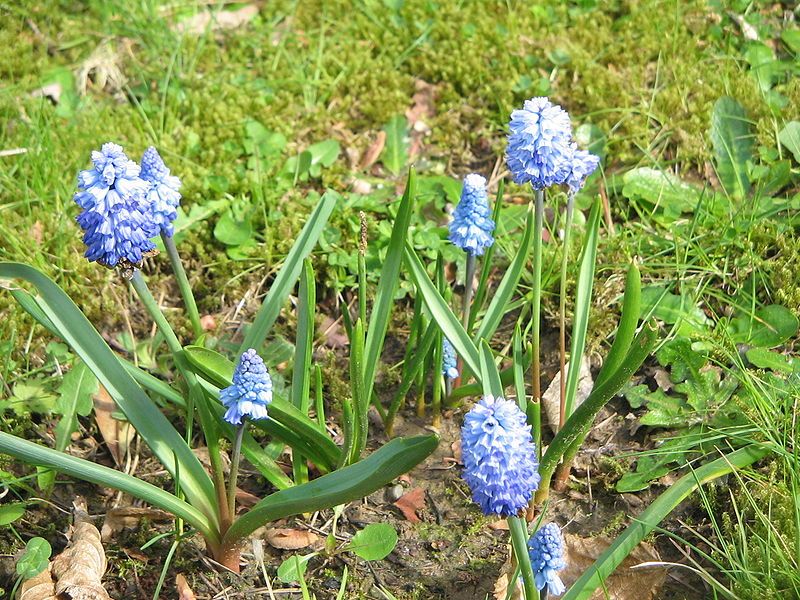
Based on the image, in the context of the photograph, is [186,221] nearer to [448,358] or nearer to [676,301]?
[448,358]

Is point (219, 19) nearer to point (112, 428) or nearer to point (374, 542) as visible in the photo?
point (112, 428)

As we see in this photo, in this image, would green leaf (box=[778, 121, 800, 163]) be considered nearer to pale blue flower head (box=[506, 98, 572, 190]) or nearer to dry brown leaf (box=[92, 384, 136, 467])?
pale blue flower head (box=[506, 98, 572, 190])

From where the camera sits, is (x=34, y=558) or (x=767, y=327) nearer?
(x=34, y=558)

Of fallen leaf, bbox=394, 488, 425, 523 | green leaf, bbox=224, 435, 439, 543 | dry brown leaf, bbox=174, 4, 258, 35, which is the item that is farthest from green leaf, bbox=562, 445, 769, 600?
dry brown leaf, bbox=174, 4, 258, 35

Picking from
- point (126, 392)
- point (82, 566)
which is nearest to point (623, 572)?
point (126, 392)

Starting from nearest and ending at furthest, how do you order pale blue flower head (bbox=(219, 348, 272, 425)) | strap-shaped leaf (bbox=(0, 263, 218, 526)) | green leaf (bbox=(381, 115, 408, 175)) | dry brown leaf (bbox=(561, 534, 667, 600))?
pale blue flower head (bbox=(219, 348, 272, 425))
strap-shaped leaf (bbox=(0, 263, 218, 526))
dry brown leaf (bbox=(561, 534, 667, 600))
green leaf (bbox=(381, 115, 408, 175))

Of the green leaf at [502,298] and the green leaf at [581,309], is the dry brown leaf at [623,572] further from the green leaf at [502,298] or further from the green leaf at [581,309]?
the green leaf at [502,298]

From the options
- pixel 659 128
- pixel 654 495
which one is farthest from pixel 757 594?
pixel 659 128
